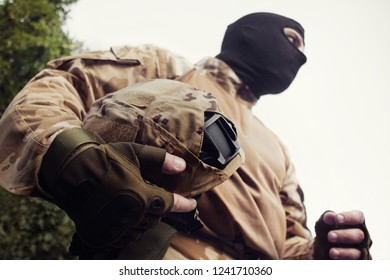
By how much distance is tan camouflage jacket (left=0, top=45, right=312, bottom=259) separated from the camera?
0.81 m

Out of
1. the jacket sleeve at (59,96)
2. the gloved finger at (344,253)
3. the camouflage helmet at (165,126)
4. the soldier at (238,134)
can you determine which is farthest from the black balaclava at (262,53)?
the gloved finger at (344,253)

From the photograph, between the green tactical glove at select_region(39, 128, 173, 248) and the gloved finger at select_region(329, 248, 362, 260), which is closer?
the green tactical glove at select_region(39, 128, 173, 248)

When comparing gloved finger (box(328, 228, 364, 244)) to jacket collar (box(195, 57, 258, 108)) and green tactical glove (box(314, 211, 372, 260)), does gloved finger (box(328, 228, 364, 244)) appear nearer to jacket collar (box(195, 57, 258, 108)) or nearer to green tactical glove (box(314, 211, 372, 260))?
green tactical glove (box(314, 211, 372, 260))

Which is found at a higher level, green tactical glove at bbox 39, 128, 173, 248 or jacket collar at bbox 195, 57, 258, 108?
jacket collar at bbox 195, 57, 258, 108

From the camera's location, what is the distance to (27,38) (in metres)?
1.26

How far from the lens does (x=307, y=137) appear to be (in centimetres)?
118

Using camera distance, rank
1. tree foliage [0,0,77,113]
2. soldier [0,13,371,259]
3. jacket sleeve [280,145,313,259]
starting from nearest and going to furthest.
→ soldier [0,13,371,259] < jacket sleeve [280,145,313,259] < tree foliage [0,0,77,113]

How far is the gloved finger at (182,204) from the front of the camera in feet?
2.63

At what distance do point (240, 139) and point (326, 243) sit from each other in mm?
322

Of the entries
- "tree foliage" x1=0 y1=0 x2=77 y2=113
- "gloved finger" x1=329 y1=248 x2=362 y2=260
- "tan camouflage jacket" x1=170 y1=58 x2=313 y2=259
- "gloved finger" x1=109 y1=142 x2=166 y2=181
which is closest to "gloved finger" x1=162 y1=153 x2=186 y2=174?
"gloved finger" x1=109 y1=142 x2=166 y2=181

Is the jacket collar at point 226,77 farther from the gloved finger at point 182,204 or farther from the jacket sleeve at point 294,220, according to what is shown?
the gloved finger at point 182,204

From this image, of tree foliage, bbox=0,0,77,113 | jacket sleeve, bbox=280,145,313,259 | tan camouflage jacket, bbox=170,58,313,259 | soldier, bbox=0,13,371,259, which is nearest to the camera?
soldier, bbox=0,13,371,259

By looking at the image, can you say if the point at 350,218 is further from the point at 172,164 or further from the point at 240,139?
the point at 172,164
